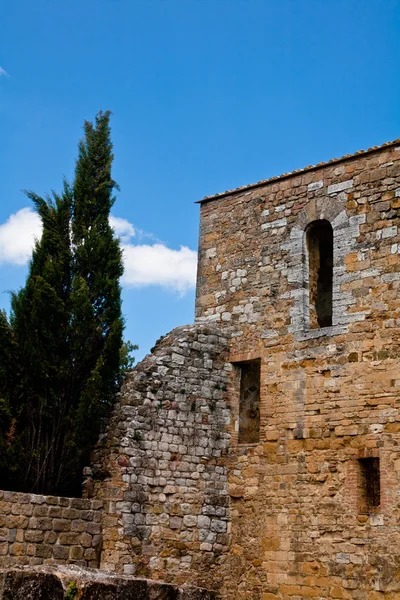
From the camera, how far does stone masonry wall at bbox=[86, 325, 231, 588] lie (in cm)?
1078

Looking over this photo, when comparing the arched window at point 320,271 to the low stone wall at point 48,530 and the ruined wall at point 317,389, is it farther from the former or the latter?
the low stone wall at point 48,530

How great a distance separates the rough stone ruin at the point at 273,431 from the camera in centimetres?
1041

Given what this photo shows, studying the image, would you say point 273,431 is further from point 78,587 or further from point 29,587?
point 29,587

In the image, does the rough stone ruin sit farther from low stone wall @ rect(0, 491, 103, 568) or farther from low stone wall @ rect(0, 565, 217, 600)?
low stone wall @ rect(0, 565, 217, 600)

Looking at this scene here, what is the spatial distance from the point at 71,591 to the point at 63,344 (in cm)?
596

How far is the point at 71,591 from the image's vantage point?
224 inches

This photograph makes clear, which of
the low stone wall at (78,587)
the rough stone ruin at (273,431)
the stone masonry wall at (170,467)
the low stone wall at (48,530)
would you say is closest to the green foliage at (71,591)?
the low stone wall at (78,587)

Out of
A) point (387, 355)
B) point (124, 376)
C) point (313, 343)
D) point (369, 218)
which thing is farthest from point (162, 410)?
point (369, 218)

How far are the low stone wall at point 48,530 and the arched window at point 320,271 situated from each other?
14.1 ft

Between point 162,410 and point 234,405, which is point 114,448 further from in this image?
point 234,405

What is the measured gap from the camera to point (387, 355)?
10711mm

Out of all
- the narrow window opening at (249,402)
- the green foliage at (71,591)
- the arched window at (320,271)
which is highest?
the arched window at (320,271)

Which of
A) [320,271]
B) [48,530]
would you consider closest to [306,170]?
[320,271]

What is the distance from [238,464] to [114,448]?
203 centimetres
